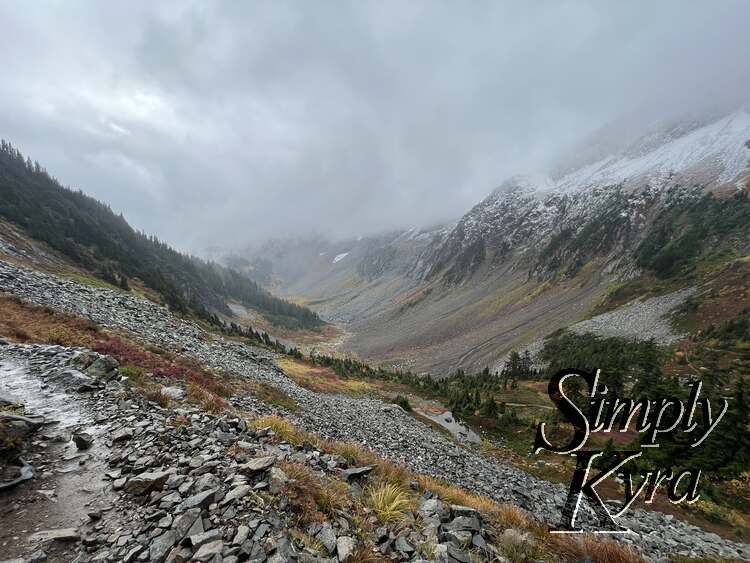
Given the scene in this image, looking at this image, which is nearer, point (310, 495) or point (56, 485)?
point (310, 495)

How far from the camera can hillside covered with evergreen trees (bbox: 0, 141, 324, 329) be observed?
7681 centimetres

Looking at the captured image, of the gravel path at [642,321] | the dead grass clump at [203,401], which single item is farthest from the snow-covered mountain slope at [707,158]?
the dead grass clump at [203,401]

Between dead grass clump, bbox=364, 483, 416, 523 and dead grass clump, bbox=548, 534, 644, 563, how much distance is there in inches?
122

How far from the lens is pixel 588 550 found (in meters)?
6.95

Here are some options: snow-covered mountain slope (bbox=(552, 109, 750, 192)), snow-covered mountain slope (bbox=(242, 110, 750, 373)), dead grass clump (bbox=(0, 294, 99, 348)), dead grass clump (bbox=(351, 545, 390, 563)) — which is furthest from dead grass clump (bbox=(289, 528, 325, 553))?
snow-covered mountain slope (bbox=(552, 109, 750, 192))

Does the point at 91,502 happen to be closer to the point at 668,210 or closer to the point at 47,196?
the point at 47,196

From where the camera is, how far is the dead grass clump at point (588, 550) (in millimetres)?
6707

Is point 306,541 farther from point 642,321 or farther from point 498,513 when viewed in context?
point 642,321

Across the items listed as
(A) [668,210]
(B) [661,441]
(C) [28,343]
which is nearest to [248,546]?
(C) [28,343]

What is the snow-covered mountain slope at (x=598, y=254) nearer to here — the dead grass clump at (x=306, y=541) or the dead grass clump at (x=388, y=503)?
the dead grass clump at (x=388, y=503)

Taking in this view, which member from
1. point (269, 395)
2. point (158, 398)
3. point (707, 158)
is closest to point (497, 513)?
point (158, 398)

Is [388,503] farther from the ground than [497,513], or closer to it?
farther from the ground

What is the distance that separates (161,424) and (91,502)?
2652 millimetres

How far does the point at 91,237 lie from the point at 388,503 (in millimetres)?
133008
